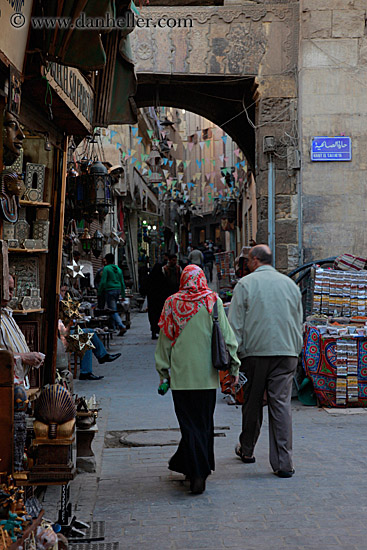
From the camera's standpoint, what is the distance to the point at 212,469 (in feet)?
17.2

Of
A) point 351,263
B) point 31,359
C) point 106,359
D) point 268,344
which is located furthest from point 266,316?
point 106,359

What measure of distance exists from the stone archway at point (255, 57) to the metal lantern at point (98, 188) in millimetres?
2016

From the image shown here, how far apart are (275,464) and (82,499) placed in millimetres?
1517

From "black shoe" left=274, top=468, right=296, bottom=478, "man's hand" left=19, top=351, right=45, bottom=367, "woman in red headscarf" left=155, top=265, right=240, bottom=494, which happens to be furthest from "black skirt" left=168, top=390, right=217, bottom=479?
"man's hand" left=19, top=351, right=45, bottom=367

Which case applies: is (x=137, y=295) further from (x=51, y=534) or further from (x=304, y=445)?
(x=51, y=534)

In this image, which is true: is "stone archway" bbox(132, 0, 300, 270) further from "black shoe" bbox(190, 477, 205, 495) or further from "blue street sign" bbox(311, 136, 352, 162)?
"black shoe" bbox(190, 477, 205, 495)

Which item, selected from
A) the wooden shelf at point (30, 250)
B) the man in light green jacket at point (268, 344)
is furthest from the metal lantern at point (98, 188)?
the man in light green jacket at point (268, 344)

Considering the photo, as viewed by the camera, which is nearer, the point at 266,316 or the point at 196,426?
the point at 196,426

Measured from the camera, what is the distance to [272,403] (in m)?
5.62

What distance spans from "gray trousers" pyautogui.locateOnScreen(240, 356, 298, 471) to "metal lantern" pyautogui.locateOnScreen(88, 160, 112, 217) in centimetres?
439

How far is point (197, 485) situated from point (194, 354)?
0.92 meters

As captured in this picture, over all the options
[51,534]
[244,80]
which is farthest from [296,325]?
[244,80]

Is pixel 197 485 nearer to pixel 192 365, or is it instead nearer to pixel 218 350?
pixel 192 365

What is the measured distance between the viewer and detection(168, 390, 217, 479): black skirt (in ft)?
16.7
